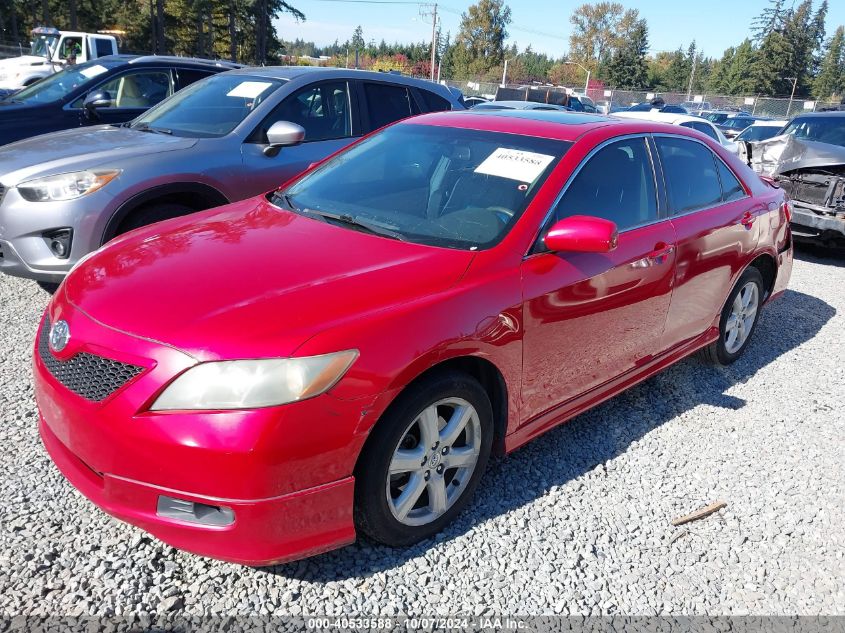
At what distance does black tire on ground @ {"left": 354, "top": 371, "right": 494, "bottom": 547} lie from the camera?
2289 millimetres

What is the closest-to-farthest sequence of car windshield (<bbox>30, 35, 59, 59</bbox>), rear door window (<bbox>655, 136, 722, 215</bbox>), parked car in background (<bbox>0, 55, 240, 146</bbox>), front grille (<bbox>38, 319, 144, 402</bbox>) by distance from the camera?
front grille (<bbox>38, 319, 144, 402</bbox>) < rear door window (<bbox>655, 136, 722, 215</bbox>) < parked car in background (<bbox>0, 55, 240, 146</bbox>) < car windshield (<bbox>30, 35, 59, 59</bbox>)

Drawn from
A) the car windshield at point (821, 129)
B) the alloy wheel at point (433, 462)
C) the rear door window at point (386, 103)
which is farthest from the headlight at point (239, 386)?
the car windshield at point (821, 129)

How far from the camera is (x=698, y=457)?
3.49 m

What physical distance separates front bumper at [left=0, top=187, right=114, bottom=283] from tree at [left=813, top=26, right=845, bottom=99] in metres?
106

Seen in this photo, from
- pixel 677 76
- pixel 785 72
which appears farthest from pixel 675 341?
pixel 677 76

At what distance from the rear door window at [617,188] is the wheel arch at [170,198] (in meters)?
2.89

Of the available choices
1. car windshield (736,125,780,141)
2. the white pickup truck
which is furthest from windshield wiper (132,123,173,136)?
car windshield (736,125,780,141)

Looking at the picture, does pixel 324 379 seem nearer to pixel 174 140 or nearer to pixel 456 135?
pixel 456 135

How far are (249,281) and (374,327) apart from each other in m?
0.54

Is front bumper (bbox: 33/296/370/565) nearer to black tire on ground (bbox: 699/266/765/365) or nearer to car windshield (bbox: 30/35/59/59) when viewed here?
black tire on ground (bbox: 699/266/765/365)

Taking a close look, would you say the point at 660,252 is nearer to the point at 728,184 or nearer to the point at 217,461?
the point at 728,184

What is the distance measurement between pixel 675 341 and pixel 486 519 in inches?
68.0

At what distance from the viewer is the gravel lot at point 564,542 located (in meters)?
2.34

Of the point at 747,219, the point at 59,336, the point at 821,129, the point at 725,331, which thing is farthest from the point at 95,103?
the point at 821,129
